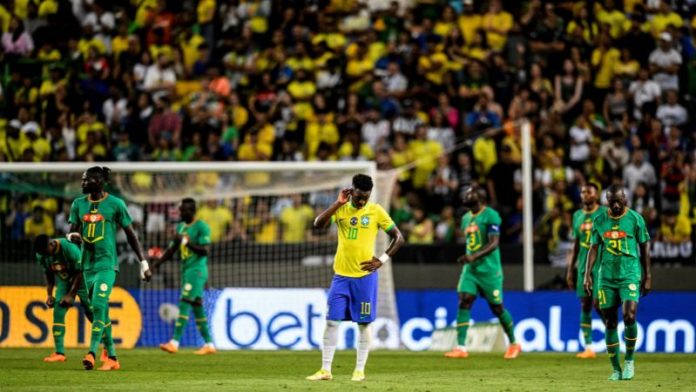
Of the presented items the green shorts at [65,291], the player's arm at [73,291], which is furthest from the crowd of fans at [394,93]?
the player's arm at [73,291]

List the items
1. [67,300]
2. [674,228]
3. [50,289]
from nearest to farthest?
[67,300] < [50,289] < [674,228]

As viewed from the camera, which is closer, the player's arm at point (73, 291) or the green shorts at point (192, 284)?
the player's arm at point (73, 291)

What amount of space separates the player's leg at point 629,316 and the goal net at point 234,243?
24.5ft

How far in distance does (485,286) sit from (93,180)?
6.17 meters

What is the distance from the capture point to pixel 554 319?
70.7 ft

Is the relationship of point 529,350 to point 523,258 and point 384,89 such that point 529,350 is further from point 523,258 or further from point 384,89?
point 384,89

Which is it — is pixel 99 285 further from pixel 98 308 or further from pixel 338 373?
pixel 338 373

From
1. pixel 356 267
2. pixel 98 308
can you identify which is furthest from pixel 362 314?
pixel 98 308

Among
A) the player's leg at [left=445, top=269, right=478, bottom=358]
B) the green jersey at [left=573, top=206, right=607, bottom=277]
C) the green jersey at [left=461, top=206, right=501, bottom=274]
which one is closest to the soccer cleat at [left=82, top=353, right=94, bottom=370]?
the player's leg at [left=445, top=269, right=478, bottom=358]

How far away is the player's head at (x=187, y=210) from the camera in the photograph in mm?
18891

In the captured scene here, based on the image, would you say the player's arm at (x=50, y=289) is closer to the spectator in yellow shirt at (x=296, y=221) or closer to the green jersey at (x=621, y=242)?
the spectator in yellow shirt at (x=296, y=221)

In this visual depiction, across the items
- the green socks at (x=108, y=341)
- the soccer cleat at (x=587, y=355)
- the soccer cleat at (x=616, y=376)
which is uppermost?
the green socks at (x=108, y=341)

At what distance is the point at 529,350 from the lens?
2153 centimetres

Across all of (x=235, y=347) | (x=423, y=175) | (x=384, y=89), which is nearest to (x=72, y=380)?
(x=235, y=347)
